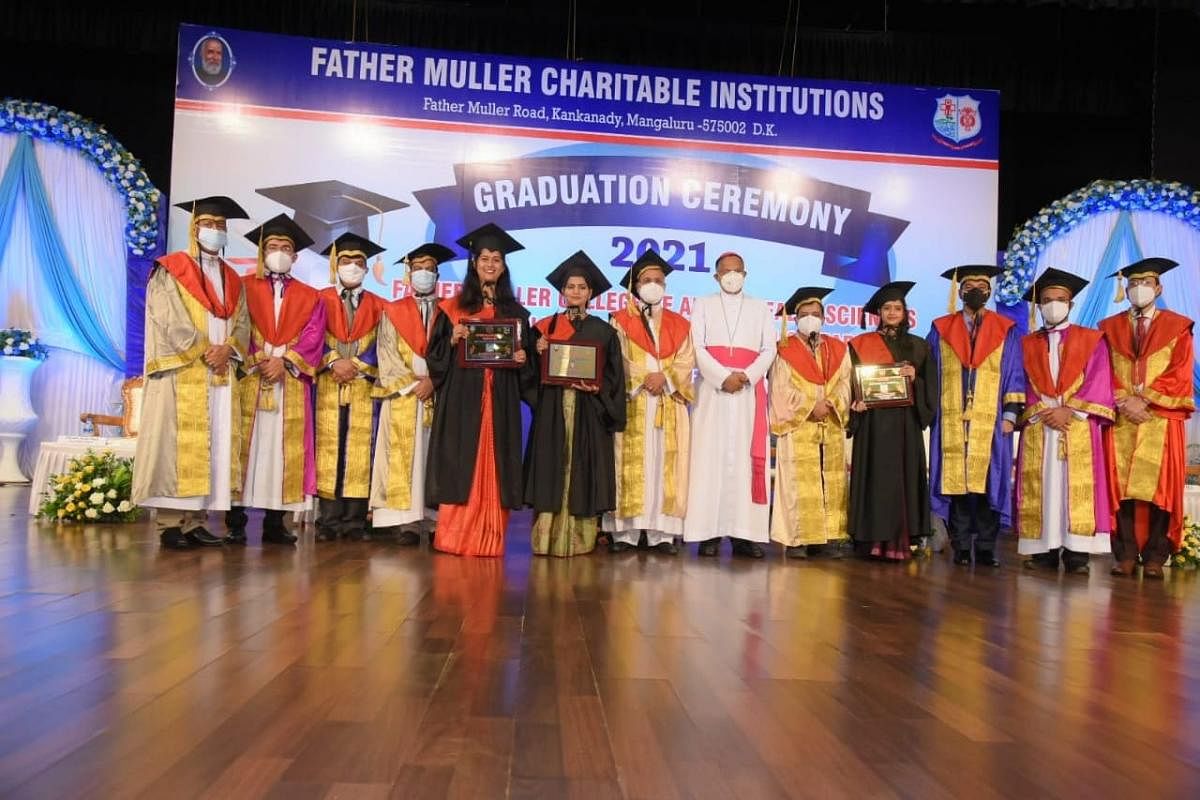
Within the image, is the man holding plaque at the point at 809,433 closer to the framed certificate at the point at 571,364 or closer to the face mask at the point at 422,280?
the framed certificate at the point at 571,364

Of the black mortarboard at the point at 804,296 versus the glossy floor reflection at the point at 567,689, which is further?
the black mortarboard at the point at 804,296

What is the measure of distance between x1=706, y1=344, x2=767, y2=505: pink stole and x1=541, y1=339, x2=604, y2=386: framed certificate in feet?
2.86

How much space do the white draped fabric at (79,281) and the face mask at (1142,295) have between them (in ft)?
28.7

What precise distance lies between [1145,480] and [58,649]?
5.46 metres

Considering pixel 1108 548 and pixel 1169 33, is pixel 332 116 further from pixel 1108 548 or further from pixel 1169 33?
pixel 1169 33

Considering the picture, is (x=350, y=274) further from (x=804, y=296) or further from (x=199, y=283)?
(x=804, y=296)

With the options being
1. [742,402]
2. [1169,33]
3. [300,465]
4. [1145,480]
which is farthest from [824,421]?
[1169,33]

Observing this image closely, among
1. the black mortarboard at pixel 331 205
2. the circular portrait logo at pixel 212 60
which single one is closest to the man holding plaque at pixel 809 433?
the black mortarboard at pixel 331 205

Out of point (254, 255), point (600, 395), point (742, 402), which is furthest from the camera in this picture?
point (254, 255)

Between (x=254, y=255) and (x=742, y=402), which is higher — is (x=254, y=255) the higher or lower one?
the higher one

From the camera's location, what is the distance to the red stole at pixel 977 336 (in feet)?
18.9

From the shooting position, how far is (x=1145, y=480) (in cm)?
538

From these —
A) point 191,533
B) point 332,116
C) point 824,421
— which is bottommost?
→ point 191,533

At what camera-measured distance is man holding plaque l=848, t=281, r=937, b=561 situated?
5.58m
